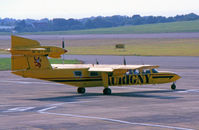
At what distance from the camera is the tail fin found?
3616 centimetres

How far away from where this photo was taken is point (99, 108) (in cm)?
3036

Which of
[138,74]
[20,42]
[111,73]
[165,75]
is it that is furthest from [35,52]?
[165,75]

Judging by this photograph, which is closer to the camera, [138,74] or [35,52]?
[35,52]

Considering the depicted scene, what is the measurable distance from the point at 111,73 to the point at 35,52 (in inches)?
280

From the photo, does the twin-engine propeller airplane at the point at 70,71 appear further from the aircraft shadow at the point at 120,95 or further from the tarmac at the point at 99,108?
the tarmac at the point at 99,108

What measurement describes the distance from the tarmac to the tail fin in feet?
8.54

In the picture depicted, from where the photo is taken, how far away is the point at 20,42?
36.3 meters

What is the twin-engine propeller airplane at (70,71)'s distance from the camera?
3658cm

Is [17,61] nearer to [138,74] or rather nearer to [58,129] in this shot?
[138,74]

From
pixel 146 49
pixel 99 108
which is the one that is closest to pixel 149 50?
pixel 146 49

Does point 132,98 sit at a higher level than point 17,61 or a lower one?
lower

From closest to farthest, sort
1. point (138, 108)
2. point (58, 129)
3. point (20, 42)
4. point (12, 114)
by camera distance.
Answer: point (58, 129) → point (12, 114) → point (138, 108) → point (20, 42)

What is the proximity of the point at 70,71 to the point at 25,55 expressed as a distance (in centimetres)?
421

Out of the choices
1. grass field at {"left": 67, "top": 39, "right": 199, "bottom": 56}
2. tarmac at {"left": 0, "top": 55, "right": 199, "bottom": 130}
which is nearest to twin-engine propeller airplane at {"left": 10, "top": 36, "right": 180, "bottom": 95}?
tarmac at {"left": 0, "top": 55, "right": 199, "bottom": 130}
